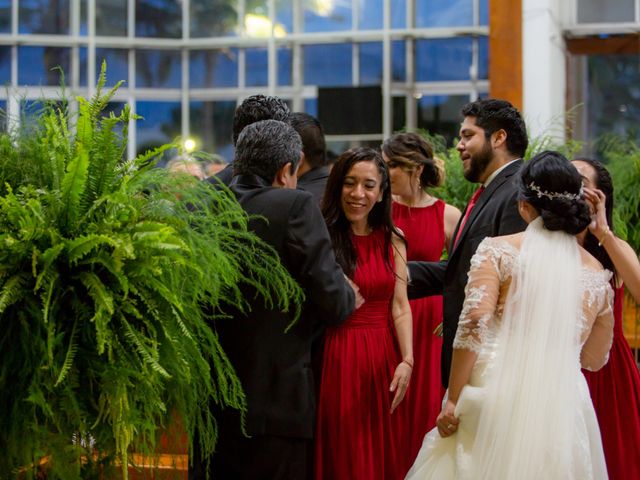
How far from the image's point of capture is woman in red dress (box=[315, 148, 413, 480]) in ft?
12.2

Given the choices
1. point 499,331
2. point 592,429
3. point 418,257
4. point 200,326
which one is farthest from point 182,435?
point 418,257

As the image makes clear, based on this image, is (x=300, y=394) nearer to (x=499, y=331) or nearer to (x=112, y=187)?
(x=499, y=331)

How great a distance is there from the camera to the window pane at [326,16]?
11422mm

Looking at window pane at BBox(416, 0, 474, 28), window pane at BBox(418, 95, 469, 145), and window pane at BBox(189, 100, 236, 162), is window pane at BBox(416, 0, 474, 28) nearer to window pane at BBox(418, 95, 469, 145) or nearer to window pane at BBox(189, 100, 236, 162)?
window pane at BBox(418, 95, 469, 145)

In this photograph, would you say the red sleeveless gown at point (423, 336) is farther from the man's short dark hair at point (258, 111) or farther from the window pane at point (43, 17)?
the window pane at point (43, 17)

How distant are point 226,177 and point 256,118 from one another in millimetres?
283

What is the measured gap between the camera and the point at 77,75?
37.6 feet

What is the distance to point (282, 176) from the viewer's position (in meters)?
3.54

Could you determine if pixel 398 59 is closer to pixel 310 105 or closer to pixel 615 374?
pixel 310 105

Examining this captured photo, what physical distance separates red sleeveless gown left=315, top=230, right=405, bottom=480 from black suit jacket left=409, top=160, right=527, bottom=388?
0.21m

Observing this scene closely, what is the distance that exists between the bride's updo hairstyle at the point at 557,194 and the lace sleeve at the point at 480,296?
190mm

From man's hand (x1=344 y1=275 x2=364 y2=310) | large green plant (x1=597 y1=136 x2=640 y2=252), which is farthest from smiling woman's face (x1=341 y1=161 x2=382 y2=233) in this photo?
large green plant (x1=597 y1=136 x2=640 y2=252)

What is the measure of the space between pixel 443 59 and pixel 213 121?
2572 mm

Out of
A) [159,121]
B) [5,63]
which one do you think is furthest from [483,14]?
[5,63]
